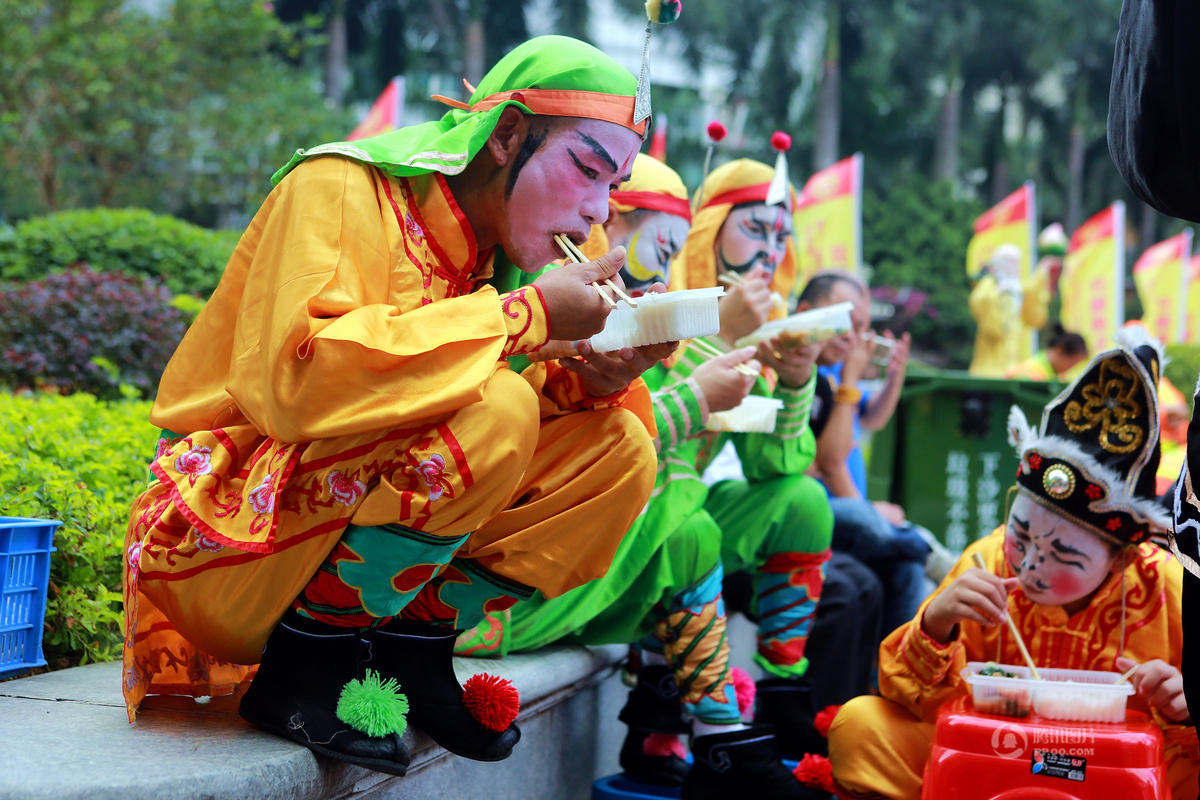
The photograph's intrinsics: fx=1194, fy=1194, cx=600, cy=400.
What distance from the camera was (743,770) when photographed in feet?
8.85

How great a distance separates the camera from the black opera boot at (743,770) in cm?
269

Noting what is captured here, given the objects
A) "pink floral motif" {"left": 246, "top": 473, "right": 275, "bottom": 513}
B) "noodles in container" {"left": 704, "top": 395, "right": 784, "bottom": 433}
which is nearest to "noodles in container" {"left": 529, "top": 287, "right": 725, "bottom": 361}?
"pink floral motif" {"left": 246, "top": 473, "right": 275, "bottom": 513}

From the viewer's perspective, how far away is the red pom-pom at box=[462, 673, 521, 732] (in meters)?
2.04

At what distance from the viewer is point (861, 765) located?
2.59 m

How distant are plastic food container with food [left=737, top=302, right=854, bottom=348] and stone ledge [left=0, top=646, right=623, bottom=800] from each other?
3.34 ft

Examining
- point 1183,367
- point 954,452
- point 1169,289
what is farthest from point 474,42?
point 954,452

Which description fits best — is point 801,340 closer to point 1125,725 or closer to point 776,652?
point 776,652

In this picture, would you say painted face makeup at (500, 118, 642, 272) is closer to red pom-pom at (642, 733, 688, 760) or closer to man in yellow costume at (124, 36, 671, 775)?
man in yellow costume at (124, 36, 671, 775)

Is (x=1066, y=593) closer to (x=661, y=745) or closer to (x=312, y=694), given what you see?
(x=661, y=745)

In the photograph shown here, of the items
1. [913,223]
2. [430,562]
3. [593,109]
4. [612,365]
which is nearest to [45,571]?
[430,562]

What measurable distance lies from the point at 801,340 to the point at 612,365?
126 cm

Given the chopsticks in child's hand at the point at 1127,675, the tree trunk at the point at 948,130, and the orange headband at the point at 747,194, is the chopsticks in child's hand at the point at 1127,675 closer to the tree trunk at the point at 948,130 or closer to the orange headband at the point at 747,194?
the orange headband at the point at 747,194

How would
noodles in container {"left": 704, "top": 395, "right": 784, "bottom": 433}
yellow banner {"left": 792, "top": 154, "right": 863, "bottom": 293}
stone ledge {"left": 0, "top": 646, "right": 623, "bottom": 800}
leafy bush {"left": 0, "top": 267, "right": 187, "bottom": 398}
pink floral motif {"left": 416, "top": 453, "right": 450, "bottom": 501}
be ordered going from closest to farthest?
1. stone ledge {"left": 0, "top": 646, "right": 623, "bottom": 800}
2. pink floral motif {"left": 416, "top": 453, "right": 450, "bottom": 501}
3. noodles in container {"left": 704, "top": 395, "right": 784, "bottom": 433}
4. leafy bush {"left": 0, "top": 267, "right": 187, "bottom": 398}
5. yellow banner {"left": 792, "top": 154, "right": 863, "bottom": 293}

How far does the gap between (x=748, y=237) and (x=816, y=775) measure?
1.60m
